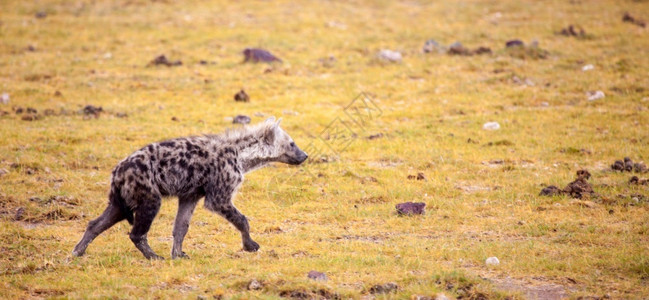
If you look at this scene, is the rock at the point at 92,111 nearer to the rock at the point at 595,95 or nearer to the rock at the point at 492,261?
the rock at the point at 492,261

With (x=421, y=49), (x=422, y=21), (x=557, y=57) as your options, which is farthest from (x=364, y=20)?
(x=557, y=57)

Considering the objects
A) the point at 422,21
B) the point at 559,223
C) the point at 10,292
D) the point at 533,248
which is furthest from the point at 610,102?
the point at 10,292

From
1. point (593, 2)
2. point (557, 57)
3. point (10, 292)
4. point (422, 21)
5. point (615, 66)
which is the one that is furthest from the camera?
point (593, 2)

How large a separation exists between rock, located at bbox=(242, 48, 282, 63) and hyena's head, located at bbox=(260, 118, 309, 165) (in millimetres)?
11370

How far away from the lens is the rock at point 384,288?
709cm

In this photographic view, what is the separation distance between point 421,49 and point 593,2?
11.5 m

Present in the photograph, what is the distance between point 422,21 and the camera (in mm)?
26781

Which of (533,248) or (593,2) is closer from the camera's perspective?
(533,248)

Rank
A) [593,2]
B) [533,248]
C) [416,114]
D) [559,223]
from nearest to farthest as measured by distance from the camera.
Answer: [533,248] → [559,223] → [416,114] → [593,2]

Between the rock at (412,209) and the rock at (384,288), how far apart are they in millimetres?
3152

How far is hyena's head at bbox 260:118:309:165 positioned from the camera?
9.46 metres

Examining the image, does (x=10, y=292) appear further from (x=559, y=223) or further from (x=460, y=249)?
(x=559, y=223)

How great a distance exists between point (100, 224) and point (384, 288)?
3.32 m

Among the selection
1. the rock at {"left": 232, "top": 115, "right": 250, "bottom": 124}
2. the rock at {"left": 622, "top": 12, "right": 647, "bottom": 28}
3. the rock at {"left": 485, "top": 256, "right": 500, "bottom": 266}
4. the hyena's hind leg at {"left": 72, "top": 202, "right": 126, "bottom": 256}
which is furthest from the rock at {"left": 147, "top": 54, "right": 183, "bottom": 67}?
the rock at {"left": 622, "top": 12, "right": 647, "bottom": 28}
